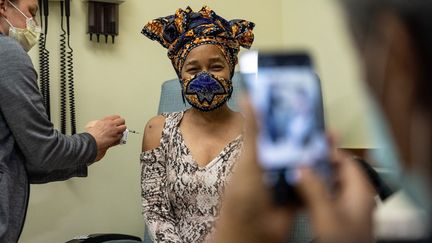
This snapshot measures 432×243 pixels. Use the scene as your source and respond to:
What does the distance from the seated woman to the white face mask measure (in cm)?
35

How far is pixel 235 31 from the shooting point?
1346 mm

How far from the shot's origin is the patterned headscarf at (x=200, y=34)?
1271mm

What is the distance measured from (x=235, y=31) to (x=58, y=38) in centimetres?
73

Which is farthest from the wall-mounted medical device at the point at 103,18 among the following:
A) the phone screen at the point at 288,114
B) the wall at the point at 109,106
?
the phone screen at the point at 288,114

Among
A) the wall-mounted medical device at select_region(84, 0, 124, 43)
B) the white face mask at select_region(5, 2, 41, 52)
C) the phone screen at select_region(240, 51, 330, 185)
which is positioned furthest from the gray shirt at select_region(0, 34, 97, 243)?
the phone screen at select_region(240, 51, 330, 185)

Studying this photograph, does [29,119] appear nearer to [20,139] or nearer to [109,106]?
[20,139]

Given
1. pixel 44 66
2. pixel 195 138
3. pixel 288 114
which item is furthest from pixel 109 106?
pixel 288 114

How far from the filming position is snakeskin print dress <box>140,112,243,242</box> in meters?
1.25

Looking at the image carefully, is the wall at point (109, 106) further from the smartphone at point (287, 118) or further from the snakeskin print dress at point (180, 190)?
the smartphone at point (287, 118)

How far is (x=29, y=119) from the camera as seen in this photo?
1236mm

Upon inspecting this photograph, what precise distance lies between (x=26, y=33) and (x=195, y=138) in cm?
58

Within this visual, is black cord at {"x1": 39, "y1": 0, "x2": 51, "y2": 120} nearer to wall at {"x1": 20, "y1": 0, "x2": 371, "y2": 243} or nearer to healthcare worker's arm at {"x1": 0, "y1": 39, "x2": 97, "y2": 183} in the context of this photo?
wall at {"x1": 20, "y1": 0, "x2": 371, "y2": 243}

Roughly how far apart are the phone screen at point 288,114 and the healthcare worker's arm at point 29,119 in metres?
1.04

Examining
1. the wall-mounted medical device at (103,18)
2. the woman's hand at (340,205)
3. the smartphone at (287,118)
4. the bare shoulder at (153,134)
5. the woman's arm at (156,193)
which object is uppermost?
the wall-mounted medical device at (103,18)
